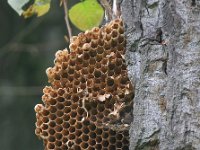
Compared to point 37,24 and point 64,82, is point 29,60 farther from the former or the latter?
point 64,82

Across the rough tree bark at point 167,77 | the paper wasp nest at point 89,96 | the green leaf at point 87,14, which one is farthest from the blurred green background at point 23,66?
the rough tree bark at point 167,77

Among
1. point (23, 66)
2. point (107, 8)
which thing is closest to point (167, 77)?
point (107, 8)

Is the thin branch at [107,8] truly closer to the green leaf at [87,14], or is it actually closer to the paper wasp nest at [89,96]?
the green leaf at [87,14]

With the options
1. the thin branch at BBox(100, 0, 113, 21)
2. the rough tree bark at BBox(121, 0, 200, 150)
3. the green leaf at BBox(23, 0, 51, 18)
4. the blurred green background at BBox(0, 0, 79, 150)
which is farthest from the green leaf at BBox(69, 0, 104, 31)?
the blurred green background at BBox(0, 0, 79, 150)

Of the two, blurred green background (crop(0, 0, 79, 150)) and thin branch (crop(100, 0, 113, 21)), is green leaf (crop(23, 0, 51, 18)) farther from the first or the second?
blurred green background (crop(0, 0, 79, 150))

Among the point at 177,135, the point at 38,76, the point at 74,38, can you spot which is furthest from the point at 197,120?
the point at 38,76

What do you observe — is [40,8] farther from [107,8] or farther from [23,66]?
[23,66]
